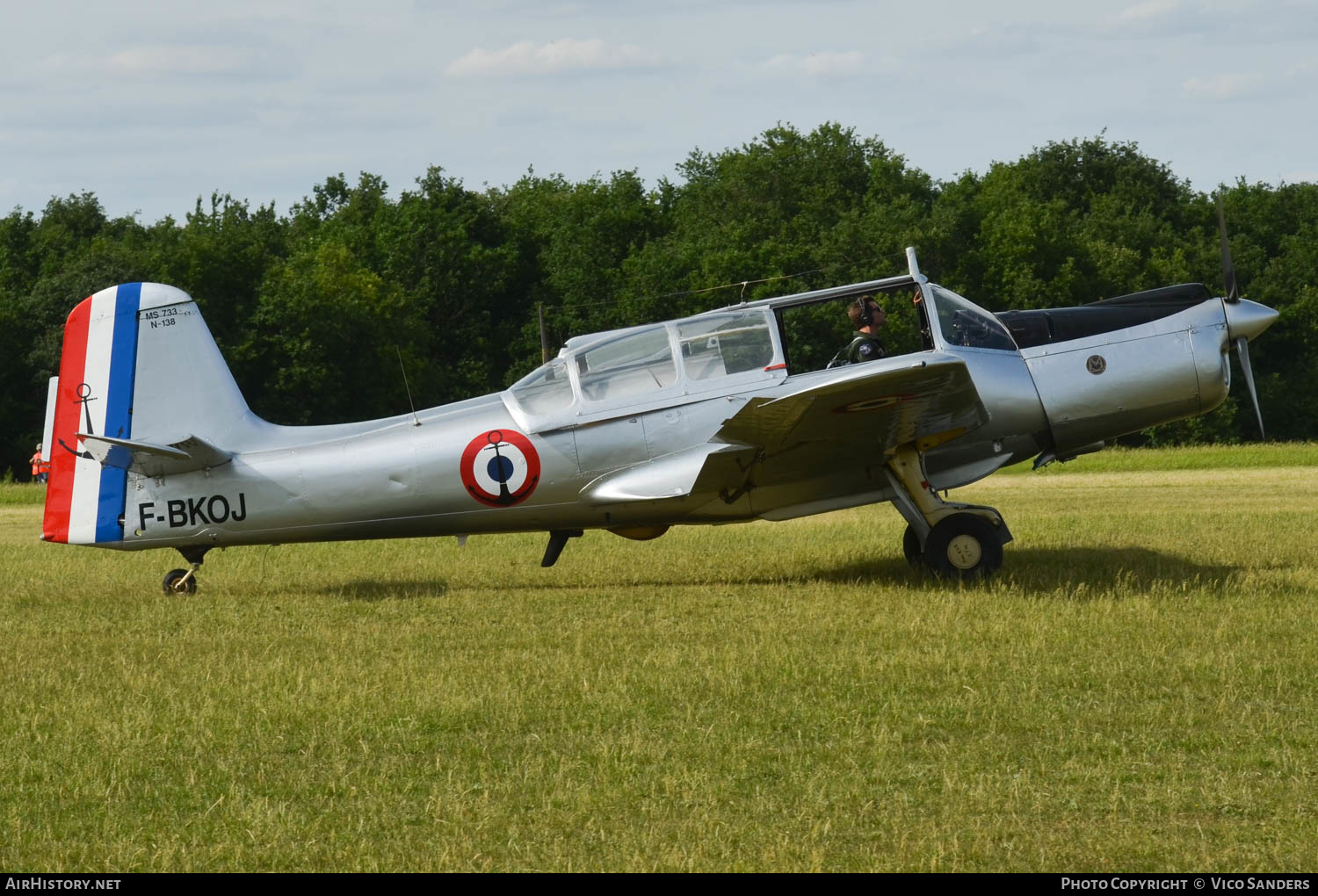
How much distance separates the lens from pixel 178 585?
1020 cm

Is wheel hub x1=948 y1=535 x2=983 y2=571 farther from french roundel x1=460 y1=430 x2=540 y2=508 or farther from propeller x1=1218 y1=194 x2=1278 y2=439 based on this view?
french roundel x1=460 y1=430 x2=540 y2=508

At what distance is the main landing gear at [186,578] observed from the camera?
1008cm

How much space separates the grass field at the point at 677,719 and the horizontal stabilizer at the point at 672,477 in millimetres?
785

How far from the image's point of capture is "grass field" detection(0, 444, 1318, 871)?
4.26 meters

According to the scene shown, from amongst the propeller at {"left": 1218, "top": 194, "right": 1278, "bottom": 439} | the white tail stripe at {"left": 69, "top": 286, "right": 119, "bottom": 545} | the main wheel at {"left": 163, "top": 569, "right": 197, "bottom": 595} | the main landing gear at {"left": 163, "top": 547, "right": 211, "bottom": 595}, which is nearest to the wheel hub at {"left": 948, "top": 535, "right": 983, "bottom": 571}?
the propeller at {"left": 1218, "top": 194, "right": 1278, "bottom": 439}

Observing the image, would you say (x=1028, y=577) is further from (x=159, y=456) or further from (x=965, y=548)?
(x=159, y=456)

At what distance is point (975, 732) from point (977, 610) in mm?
2947

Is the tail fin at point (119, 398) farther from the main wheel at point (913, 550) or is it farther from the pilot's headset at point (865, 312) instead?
the main wheel at point (913, 550)

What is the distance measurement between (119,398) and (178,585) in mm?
1549

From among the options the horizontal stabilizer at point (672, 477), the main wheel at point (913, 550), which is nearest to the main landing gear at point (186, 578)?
the horizontal stabilizer at point (672, 477)

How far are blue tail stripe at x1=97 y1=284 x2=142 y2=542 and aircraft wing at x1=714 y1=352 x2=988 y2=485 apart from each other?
4.62 m

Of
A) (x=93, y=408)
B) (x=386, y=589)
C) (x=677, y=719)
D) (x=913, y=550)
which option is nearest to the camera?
(x=677, y=719)

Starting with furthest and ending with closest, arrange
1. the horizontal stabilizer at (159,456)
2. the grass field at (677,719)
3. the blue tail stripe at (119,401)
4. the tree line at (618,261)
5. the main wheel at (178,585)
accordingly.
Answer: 1. the tree line at (618,261)
2. the main wheel at (178,585)
3. the blue tail stripe at (119,401)
4. the horizontal stabilizer at (159,456)
5. the grass field at (677,719)

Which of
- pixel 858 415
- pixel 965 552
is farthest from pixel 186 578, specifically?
pixel 965 552
